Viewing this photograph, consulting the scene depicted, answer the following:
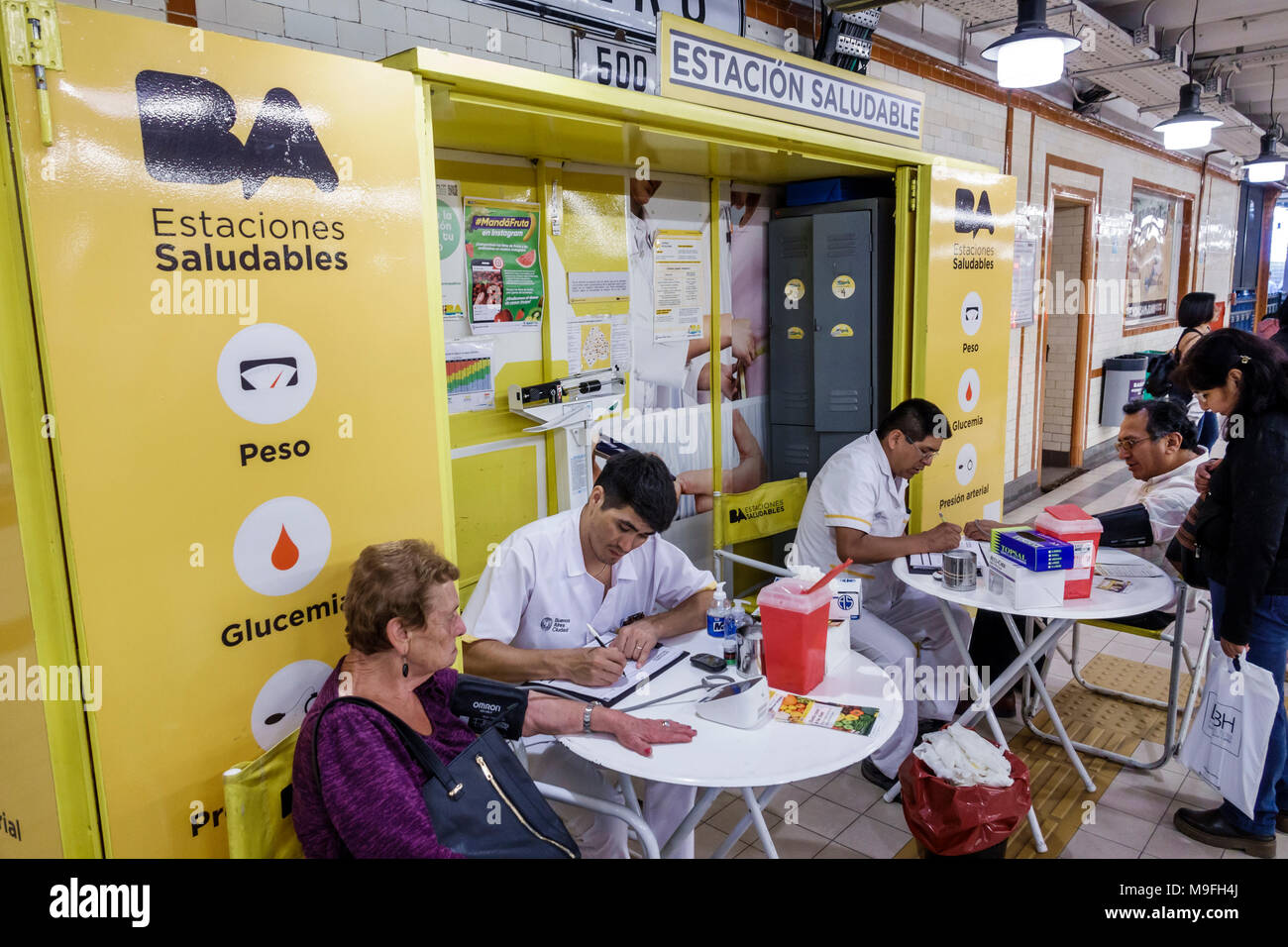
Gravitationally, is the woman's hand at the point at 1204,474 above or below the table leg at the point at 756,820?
above

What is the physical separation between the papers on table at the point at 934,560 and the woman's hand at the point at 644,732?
1615 mm

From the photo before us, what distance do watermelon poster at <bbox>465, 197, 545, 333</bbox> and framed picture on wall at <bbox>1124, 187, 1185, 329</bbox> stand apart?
8796 millimetres

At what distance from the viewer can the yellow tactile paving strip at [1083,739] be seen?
3127 mm

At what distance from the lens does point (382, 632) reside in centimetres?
180

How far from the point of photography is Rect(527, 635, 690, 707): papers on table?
230cm

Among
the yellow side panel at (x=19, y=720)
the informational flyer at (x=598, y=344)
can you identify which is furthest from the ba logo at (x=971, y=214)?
Answer: the yellow side panel at (x=19, y=720)

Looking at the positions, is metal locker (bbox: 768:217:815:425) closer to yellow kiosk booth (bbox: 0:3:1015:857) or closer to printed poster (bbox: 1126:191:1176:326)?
yellow kiosk booth (bbox: 0:3:1015:857)

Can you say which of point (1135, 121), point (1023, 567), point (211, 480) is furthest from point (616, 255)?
point (1135, 121)

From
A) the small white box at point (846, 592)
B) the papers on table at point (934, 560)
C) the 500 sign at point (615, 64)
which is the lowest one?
the papers on table at point (934, 560)

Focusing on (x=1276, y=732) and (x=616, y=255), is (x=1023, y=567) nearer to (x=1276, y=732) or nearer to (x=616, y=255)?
(x=1276, y=732)

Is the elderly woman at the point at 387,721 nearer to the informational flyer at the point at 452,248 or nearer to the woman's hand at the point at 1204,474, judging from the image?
the informational flyer at the point at 452,248

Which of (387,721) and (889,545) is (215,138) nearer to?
(387,721)

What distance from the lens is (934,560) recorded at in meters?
3.49
